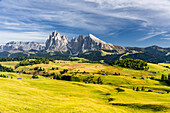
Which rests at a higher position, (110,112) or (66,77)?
(110,112)

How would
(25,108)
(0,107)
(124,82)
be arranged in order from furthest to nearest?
1. (124,82)
2. (25,108)
3. (0,107)

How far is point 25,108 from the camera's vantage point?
26.7 m

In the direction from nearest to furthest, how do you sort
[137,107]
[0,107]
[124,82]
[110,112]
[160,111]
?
[0,107]
[110,112]
[160,111]
[137,107]
[124,82]

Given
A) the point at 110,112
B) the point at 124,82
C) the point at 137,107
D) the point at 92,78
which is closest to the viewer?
the point at 110,112

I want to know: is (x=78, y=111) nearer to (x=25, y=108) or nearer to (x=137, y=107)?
(x=25, y=108)

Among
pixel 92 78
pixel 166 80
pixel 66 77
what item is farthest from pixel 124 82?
pixel 66 77

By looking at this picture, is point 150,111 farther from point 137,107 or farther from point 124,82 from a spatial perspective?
point 124,82

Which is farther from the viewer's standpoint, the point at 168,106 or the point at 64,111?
the point at 168,106

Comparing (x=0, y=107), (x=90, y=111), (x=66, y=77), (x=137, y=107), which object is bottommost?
(x=66, y=77)

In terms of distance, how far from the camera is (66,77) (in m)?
150

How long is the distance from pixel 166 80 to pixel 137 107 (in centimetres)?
12189

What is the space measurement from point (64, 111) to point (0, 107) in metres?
14.5

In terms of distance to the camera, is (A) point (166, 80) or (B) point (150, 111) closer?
(B) point (150, 111)

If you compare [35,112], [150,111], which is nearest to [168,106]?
[150,111]
